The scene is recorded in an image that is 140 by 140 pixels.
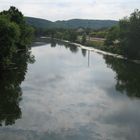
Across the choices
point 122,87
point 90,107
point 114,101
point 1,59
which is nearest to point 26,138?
point 90,107

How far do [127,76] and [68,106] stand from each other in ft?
75.3

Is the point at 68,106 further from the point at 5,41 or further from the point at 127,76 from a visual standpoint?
the point at 127,76

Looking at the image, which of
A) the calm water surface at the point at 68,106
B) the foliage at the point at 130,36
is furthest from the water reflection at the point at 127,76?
the foliage at the point at 130,36

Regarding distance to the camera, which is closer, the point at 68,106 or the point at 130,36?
the point at 68,106

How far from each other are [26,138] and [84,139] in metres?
3.72

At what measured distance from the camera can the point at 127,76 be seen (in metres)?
56.2

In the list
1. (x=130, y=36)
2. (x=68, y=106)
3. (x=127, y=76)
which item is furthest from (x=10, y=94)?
(x=130, y=36)

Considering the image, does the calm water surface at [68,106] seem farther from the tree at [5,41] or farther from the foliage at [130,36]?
the foliage at [130,36]

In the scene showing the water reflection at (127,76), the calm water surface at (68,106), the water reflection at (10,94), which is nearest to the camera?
the calm water surface at (68,106)

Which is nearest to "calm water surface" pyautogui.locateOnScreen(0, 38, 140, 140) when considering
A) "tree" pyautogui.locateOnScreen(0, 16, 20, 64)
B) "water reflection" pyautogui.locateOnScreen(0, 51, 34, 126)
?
"water reflection" pyautogui.locateOnScreen(0, 51, 34, 126)

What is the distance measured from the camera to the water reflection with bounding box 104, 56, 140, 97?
44.9 m

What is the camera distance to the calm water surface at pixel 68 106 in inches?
1045

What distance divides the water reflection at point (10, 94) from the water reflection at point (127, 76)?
480 inches

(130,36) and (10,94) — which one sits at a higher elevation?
(130,36)
